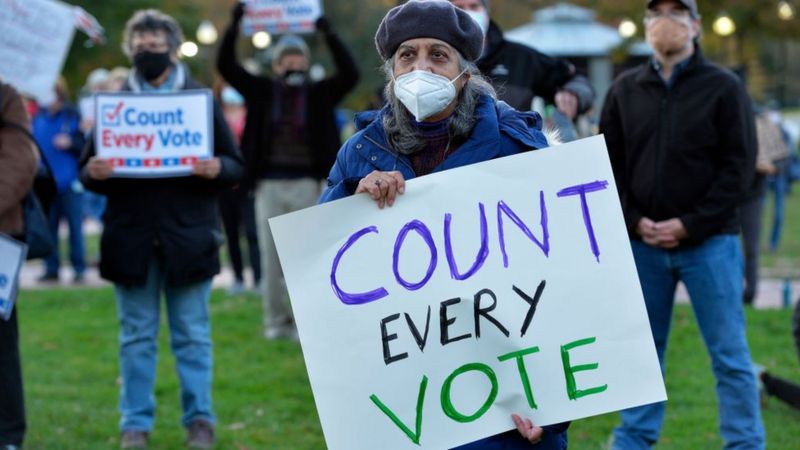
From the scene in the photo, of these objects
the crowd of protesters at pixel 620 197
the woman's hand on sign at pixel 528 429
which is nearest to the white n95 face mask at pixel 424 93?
the woman's hand on sign at pixel 528 429

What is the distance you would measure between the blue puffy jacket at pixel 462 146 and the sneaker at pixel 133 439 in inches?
128

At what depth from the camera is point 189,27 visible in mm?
33312

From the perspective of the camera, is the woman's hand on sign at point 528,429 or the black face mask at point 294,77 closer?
the woman's hand on sign at point 528,429

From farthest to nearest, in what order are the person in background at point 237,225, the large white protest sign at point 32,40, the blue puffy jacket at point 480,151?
1. the person in background at point 237,225
2. the large white protest sign at point 32,40
3. the blue puffy jacket at point 480,151

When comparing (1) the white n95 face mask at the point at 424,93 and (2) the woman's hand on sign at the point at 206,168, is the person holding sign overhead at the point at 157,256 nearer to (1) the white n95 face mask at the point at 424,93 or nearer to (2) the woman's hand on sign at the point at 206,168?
(2) the woman's hand on sign at the point at 206,168

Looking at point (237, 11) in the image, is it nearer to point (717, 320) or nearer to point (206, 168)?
point (206, 168)

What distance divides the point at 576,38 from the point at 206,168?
1956 centimetres

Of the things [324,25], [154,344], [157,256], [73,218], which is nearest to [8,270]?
[157,256]

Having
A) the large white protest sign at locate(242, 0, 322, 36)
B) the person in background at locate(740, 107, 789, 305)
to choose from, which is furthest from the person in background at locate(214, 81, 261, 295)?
the person in background at locate(740, 107, 789, 305)

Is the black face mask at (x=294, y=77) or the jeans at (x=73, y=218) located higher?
the black face mask at (x=294, y=77)

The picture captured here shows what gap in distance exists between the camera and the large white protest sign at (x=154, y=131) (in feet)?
21.5

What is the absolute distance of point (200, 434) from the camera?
22.1 feet

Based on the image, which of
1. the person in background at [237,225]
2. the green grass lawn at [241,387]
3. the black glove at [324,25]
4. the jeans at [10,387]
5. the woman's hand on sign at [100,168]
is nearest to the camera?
the jeans at [10,387]

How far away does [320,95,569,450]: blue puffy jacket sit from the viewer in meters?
3.74
